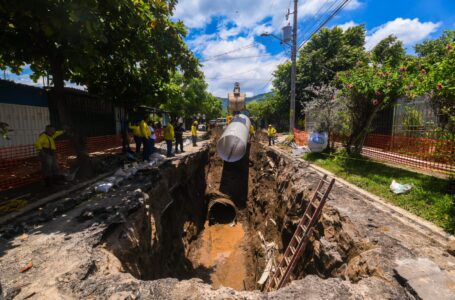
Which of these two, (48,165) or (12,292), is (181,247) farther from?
(12,292)

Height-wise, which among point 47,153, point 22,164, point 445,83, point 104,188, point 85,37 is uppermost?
point 85,37

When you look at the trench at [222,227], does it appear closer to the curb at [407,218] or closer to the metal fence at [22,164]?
the curb at [407,218]

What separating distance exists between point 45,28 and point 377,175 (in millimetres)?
9502

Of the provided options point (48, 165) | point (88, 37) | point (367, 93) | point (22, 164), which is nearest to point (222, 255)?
point (48, 165)

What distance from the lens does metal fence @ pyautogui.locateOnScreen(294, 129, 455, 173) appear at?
5.96 metres

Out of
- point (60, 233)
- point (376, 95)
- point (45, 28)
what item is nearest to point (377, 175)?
point (376, 95)

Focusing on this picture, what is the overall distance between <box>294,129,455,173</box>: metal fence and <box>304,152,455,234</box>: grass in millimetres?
691

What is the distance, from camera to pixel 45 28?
4.72 meters

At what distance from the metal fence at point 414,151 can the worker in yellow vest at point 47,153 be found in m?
10.5

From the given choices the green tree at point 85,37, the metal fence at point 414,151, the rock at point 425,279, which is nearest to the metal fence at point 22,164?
the green tree at point 85,37

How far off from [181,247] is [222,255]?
6.09 ft

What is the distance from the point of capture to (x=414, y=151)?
7484mm

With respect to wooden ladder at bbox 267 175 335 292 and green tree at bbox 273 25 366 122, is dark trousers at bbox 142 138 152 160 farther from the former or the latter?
green tree at bbox 273 25 366 122

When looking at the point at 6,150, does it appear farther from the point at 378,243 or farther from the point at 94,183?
the point at 378,243
